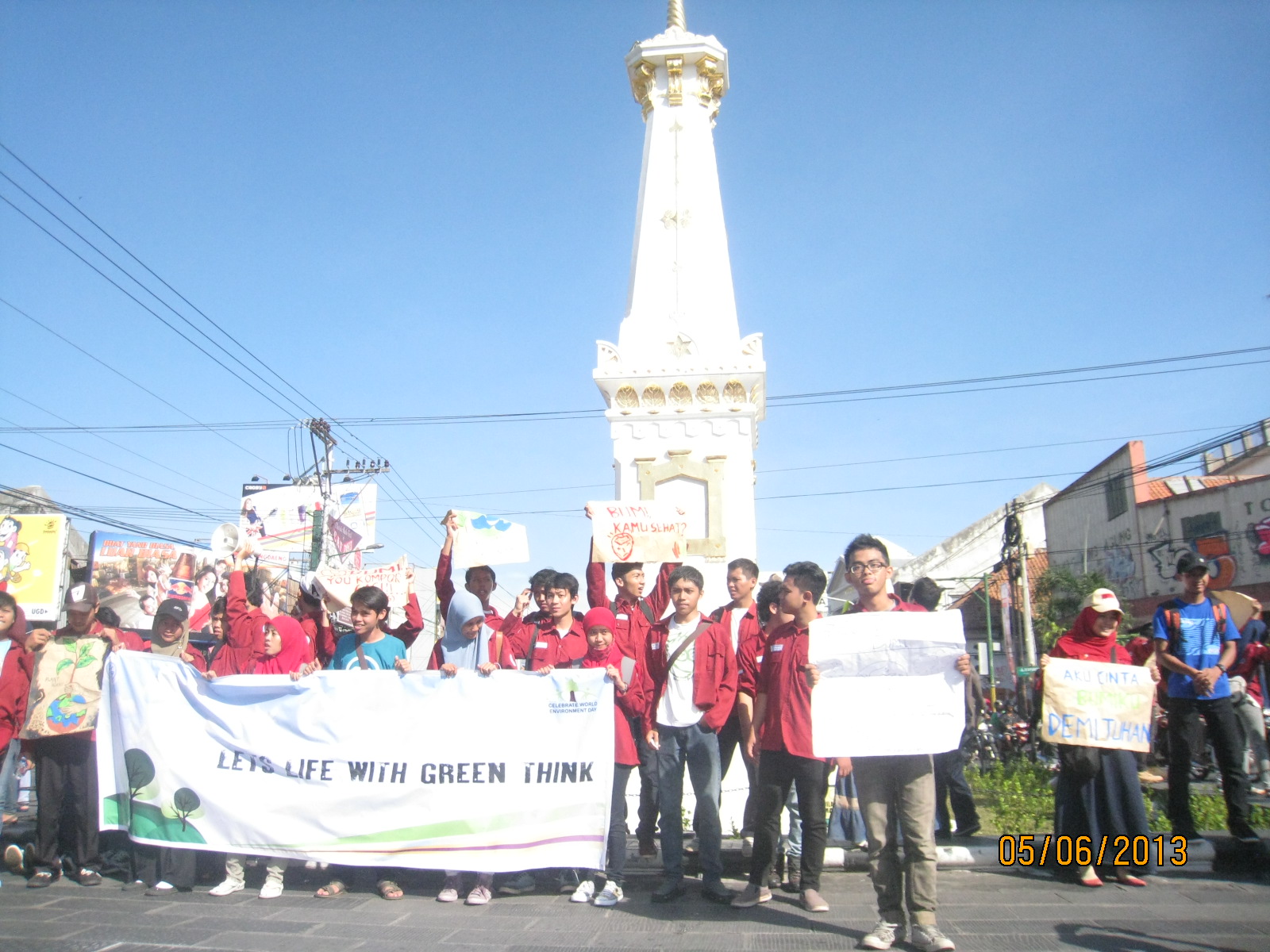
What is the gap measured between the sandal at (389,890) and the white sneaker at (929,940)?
2804mm

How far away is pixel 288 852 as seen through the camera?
5539mm

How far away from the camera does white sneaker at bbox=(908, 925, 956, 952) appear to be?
4215 mm

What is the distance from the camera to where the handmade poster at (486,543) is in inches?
262

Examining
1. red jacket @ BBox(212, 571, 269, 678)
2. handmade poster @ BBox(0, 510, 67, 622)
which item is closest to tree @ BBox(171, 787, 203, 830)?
red jacket @ BBox(212, 571, 269, 678)

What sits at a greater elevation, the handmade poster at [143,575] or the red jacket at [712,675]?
the handmade poster at [143,575]

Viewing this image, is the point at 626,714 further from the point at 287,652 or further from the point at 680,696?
the point at 287,652

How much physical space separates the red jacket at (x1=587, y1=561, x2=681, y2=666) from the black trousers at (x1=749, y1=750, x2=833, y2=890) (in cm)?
116

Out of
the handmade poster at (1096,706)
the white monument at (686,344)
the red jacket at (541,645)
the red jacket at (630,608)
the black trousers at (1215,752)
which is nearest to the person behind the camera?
the handmade poster at (1096,706)

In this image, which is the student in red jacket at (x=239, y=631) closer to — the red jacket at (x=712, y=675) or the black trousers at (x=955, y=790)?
the red jacket at (x=712, y=675)

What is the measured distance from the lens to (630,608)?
6.65 metres

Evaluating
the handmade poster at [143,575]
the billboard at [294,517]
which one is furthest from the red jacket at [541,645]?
the billboard at [294,517]

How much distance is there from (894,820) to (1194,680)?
257 centimetres

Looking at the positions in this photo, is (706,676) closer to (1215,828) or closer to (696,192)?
(1215,828)

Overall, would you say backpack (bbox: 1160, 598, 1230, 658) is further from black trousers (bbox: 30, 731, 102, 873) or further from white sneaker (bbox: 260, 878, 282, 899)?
black trousers (bbox: 30, 731, 102, 873)
